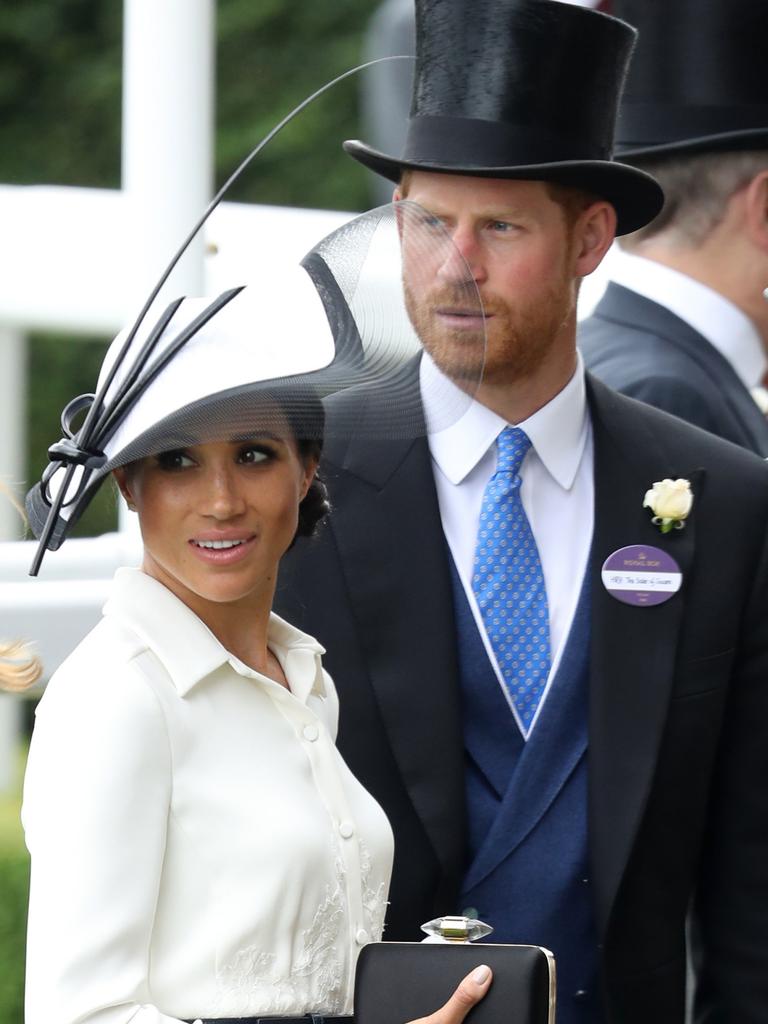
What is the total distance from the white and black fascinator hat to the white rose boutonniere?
760 millimetres

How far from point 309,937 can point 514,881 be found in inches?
32.9

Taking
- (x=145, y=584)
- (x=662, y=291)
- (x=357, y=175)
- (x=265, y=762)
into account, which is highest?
(x=357, y=175)

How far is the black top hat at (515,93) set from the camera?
2.77 m

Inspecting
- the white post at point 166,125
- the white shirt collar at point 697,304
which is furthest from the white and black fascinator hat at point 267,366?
the white shirt collar at point 697,304

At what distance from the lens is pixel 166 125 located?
119 inches

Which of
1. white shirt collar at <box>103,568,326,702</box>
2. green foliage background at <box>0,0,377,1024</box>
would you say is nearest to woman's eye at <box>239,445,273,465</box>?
white shirt collar at <box>103,568,326,702</box>

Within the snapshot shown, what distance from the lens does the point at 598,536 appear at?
2777 millimetres

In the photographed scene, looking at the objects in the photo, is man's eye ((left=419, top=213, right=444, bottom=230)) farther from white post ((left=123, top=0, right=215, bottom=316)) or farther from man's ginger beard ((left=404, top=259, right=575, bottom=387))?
white post ((left=123, top=0, right=215, bottom=316))

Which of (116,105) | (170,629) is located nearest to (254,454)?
(170,629)

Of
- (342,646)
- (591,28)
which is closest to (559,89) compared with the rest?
(591,28)

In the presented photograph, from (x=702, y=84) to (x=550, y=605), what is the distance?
3.99ft

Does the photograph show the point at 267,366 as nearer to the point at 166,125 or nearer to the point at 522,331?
the point at 522,331

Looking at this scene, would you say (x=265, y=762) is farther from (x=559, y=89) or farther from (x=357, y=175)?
(x=357, y=175)

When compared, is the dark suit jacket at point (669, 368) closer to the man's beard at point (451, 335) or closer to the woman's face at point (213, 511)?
the man's beard at point (451, 335)
